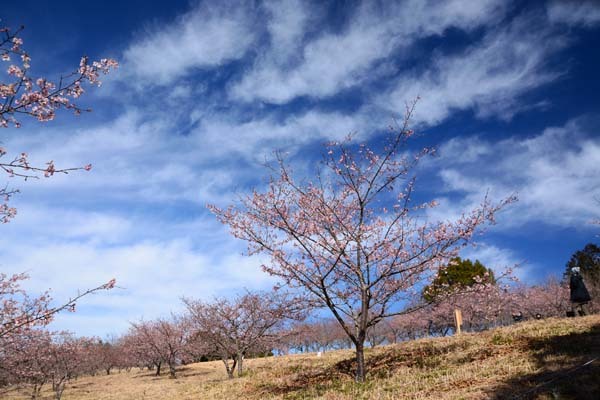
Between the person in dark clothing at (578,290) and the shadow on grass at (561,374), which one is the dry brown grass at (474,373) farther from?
the person in dark clothing at (578,290)

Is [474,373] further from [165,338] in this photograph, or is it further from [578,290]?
[165,338]

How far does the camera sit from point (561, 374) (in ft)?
26.6

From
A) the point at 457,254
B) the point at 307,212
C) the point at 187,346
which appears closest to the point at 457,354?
the point at 457,254

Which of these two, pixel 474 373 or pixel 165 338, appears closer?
pixel 474 373

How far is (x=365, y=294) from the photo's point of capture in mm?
13031

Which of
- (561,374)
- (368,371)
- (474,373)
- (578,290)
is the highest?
(578,290)

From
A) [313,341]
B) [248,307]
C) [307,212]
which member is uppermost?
[307,212]

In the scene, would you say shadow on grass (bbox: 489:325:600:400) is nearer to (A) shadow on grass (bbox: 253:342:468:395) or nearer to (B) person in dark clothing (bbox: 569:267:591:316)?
(A) shadow on grass (bbox: 253:342:468:395)

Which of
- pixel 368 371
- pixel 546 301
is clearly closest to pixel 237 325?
pixel 368 371

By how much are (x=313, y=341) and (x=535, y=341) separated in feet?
252

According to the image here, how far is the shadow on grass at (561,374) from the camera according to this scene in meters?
6.83

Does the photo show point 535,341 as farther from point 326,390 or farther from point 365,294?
point 326,390

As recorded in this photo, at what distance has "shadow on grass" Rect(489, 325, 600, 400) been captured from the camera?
22.4ft

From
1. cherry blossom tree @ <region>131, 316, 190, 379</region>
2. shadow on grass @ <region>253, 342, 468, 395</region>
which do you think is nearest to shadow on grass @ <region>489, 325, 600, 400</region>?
shadow on grass @ <region>253, 342, 468, 395</region>
